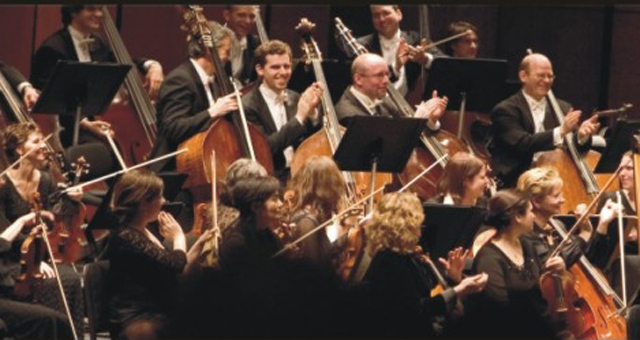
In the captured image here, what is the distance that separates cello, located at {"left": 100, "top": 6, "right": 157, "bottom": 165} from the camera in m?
5.96

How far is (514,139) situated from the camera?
246 inches

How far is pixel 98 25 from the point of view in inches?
235

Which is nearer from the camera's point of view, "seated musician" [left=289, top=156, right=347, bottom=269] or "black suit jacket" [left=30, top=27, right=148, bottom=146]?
"seated musician" [left=289, top=156, right=347, bottom=269]

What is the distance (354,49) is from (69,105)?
1.42 m

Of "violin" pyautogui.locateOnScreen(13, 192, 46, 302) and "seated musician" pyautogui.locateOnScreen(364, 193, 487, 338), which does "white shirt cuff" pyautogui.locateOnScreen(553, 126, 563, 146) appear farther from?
"violin" pyautogui.locateOnScreen(13, 192, 46, 302)

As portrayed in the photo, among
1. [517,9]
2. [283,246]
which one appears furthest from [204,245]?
[517,9]

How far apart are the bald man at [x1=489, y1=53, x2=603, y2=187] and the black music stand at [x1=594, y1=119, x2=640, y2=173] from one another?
0.85 ft

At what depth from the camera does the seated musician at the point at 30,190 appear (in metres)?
4.98

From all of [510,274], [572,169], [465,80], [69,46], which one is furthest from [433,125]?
[69,46]

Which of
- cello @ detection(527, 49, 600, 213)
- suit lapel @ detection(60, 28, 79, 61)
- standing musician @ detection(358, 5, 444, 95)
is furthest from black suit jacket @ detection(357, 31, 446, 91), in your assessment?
suit lapel @ detection(60, 28, 79, 61)

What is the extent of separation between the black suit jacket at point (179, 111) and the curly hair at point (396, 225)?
3.92 feet

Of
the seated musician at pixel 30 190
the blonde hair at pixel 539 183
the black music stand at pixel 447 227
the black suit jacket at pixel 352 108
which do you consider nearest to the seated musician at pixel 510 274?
the black music stand at pixel 447 227

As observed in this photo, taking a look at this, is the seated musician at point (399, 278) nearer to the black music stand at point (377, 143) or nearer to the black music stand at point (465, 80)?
the black music stand at point (377, 143)

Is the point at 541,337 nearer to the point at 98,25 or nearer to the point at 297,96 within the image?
the point at 297,96
